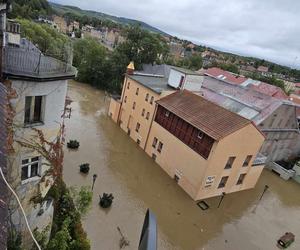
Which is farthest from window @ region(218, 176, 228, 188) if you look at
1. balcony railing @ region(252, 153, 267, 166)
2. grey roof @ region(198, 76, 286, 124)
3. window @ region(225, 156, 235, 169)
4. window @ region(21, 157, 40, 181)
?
window @ region(21, 157, 40, 181)

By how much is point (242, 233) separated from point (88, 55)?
4218 cm

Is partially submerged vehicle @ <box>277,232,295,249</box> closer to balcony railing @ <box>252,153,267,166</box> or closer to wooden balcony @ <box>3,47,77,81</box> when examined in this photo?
balcony railing @ <box>252,153,267,166</box>

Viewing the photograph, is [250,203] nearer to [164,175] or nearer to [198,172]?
[198,172]

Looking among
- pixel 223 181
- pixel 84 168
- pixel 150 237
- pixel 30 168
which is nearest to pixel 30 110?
pixel 30 168

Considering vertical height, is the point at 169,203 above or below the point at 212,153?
below

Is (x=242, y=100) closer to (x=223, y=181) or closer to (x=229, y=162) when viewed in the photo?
(x=229, y=162)

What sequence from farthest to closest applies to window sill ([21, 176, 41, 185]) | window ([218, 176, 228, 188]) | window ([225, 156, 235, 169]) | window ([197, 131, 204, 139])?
window ([218, 176, 228, 188]) < window ([225, 156, 235, 169]) < window ([197, 131, 204, 139]) < window sill ([21, 176, 41, 185])

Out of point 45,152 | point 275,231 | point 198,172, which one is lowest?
point 275,231

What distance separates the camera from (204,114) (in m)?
24.1

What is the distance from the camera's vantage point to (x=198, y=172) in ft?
73.7

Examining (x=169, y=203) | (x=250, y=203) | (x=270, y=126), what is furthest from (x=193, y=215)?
(x=270, y=126)

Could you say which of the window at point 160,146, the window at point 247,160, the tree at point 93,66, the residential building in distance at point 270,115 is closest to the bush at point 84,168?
the window at point 160,146

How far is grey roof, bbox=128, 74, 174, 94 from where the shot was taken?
29.4m

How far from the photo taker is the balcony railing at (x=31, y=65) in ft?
30.3
